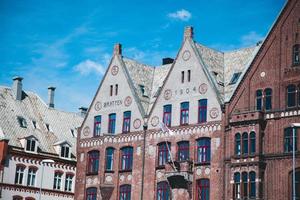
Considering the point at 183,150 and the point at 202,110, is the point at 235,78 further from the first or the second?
the point at 183,150

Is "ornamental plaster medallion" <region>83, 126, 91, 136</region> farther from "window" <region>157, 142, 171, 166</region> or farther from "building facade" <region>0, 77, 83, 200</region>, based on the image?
"window" <region>157, 142, 171, 166</region>

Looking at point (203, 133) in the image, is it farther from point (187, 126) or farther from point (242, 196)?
point (242, 196)

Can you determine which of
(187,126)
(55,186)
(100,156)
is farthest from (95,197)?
(187,126)

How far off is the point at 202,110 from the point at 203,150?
3968 mm

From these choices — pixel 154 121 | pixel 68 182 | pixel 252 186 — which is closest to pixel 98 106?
pixel 154 121

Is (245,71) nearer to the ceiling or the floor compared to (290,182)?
nearer to the ceiling

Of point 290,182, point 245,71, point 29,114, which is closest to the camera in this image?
point 290,182

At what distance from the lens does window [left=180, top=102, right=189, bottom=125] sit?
63.4 meters

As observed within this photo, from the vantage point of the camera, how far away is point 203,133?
61062 millimetres

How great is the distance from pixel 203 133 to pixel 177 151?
12.1 feet

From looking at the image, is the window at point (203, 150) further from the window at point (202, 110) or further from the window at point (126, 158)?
the window at point (126, 158)

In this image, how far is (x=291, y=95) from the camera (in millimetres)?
55875

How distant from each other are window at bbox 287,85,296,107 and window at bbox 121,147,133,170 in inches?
755

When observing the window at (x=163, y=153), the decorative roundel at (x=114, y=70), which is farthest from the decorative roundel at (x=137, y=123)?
the decorative roundel at (x=114, y=70)
